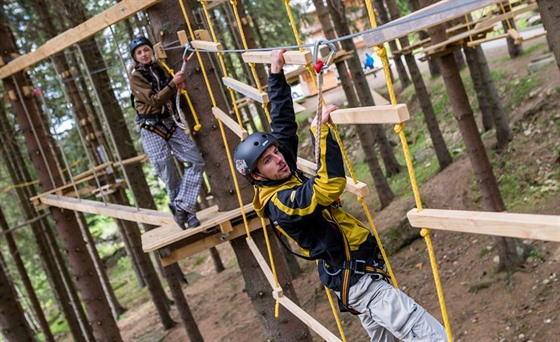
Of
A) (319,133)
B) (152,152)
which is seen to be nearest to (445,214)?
(319,133)

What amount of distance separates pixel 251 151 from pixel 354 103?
8191 mm

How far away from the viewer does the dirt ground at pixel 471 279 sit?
23.0ft

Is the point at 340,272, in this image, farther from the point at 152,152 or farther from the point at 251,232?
the point at 152,152

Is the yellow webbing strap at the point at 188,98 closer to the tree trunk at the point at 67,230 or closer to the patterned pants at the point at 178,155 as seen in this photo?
the patterned pants at the point at 178,155

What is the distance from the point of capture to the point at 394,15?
1377 cm

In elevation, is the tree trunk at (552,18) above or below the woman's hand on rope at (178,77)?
below

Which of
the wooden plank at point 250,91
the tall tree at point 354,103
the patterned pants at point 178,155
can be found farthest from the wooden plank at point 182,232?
the tall tree at point 354,103

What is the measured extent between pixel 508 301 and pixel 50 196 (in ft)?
19.5

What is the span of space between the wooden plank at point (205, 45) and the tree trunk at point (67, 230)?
15.1 ft

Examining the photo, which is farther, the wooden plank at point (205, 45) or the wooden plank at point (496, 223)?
the wooden plank at point (205, 45)

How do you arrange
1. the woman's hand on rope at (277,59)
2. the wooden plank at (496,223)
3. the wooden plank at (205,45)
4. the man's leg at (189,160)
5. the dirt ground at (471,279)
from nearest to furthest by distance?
1. the wooden plank at (496,223)
2. the woman's hand on rope at (277,59)
3. the wooden plank at (205,45)
4. the man's leg at (189,160)
5. the dirt ground at (471,279)

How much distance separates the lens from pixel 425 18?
222cm

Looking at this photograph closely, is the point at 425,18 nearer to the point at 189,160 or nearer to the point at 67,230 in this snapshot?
the point at 189,160

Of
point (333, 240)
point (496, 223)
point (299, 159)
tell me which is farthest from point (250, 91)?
point (496, 223)
